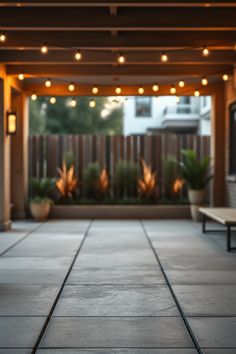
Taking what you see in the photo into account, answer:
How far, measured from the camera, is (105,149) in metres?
14.9

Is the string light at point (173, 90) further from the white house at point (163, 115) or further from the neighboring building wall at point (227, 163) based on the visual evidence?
the white house at point (163, 115)

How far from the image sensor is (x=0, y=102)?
11453mm

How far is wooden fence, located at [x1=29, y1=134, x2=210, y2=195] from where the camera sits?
1487 centimetres

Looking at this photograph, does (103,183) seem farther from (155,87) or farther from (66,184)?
(155,87)

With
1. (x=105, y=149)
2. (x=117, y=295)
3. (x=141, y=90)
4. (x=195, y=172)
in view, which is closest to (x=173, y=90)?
(x=141, y=90)

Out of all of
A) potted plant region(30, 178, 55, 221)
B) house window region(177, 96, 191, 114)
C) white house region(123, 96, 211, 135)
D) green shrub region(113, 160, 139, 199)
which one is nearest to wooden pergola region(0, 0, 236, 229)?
potted plant region(30, 178, 55, 221)

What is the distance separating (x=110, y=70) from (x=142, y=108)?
1808 cm

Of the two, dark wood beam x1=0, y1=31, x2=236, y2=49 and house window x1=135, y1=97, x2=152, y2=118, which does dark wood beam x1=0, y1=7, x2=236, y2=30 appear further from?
house window x1=135, y1=97, x2=152, y2=118

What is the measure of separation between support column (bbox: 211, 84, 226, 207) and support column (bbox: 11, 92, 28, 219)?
14.1ft

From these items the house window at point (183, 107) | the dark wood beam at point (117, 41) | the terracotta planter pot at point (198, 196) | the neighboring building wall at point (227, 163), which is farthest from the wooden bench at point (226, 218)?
the house window at point (183, 107)

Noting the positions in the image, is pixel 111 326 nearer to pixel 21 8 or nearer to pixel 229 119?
pixel 21 8

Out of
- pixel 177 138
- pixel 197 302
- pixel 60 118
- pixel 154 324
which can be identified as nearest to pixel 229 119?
pixel 177 138

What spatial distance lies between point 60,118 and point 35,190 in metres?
17.3

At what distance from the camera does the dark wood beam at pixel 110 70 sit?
11.5 meters
